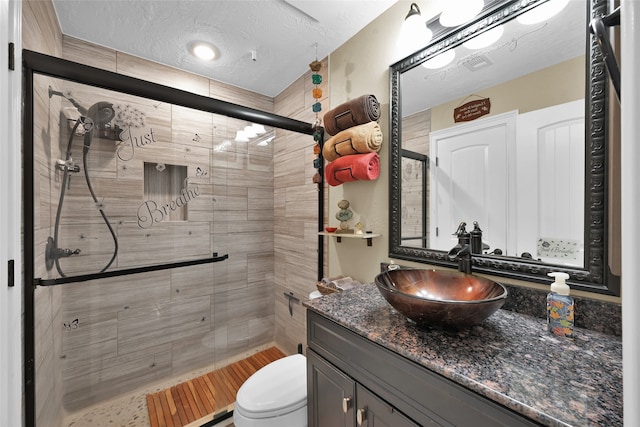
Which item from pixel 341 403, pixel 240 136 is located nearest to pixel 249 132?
pixel 240 136

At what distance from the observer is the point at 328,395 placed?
982 millimetres

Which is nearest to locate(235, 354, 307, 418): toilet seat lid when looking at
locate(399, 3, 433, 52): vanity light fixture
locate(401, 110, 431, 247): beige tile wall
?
locate(401, 110, 431, 247): beige tile wall

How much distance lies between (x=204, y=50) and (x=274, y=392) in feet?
7.47

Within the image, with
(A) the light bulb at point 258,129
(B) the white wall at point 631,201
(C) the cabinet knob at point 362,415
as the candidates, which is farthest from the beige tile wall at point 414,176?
(A) the light bulb at point 258,129

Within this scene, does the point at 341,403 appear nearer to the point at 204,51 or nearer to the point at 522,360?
the point at 522,360

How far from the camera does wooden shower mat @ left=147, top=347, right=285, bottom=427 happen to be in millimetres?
1643

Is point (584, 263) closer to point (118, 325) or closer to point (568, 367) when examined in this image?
point (568, 367)

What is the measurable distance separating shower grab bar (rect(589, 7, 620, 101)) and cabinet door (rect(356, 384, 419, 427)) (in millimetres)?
924

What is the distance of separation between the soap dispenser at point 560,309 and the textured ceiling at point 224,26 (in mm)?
1601

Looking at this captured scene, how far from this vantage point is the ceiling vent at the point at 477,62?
43.0 inches

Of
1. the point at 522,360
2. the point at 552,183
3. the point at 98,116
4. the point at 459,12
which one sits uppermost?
the point at 459,12

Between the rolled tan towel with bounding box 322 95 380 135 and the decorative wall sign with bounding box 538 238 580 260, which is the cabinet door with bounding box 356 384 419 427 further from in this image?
the rolled tan towel with bounding box 322 95 380 135

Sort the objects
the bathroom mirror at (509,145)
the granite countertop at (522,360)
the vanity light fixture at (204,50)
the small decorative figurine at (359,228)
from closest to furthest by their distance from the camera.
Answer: the granite countertop at (522,360)
the bathroom mirror at (509,145)
the small decorative figurine at (359,228)
the vanity light fixture at (204,50)
